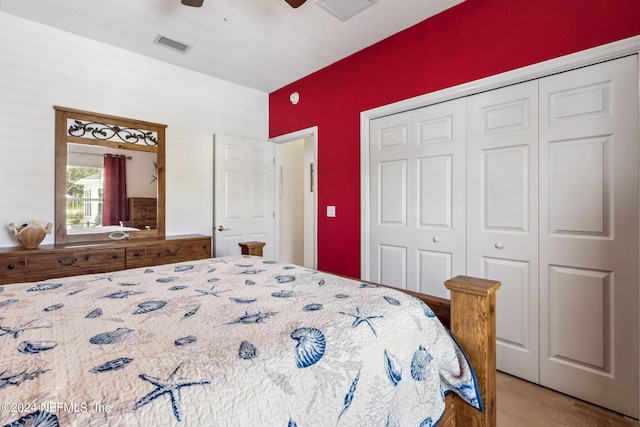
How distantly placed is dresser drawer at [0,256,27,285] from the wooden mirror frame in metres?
0.46

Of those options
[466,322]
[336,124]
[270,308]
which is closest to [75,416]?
[270,308]

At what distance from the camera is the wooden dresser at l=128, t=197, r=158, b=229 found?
3197mm

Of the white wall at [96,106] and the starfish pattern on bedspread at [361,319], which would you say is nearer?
the starfish pattern on bedspread at [361,319]

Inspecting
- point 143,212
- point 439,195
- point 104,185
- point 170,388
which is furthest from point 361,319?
point 104,185

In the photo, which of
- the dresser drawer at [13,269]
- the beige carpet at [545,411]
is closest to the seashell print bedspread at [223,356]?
the beige carpet at [545,411]

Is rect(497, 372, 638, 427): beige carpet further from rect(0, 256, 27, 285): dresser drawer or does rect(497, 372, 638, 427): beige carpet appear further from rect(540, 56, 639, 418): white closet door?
rect(0, 256, 27, 285): dresser drawer

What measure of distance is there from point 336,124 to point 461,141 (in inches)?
54.5

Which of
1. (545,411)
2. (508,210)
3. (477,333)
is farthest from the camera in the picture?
(508,210)

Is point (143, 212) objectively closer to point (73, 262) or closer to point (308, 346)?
point (73, 262)

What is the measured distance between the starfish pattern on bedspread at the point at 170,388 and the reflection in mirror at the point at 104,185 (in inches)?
115

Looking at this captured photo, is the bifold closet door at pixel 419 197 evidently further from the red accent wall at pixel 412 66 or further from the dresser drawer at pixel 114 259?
the dresser drawer at pixel 114 259

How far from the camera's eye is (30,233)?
2475mm

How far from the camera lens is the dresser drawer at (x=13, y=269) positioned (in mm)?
2285

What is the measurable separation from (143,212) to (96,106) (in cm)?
110
